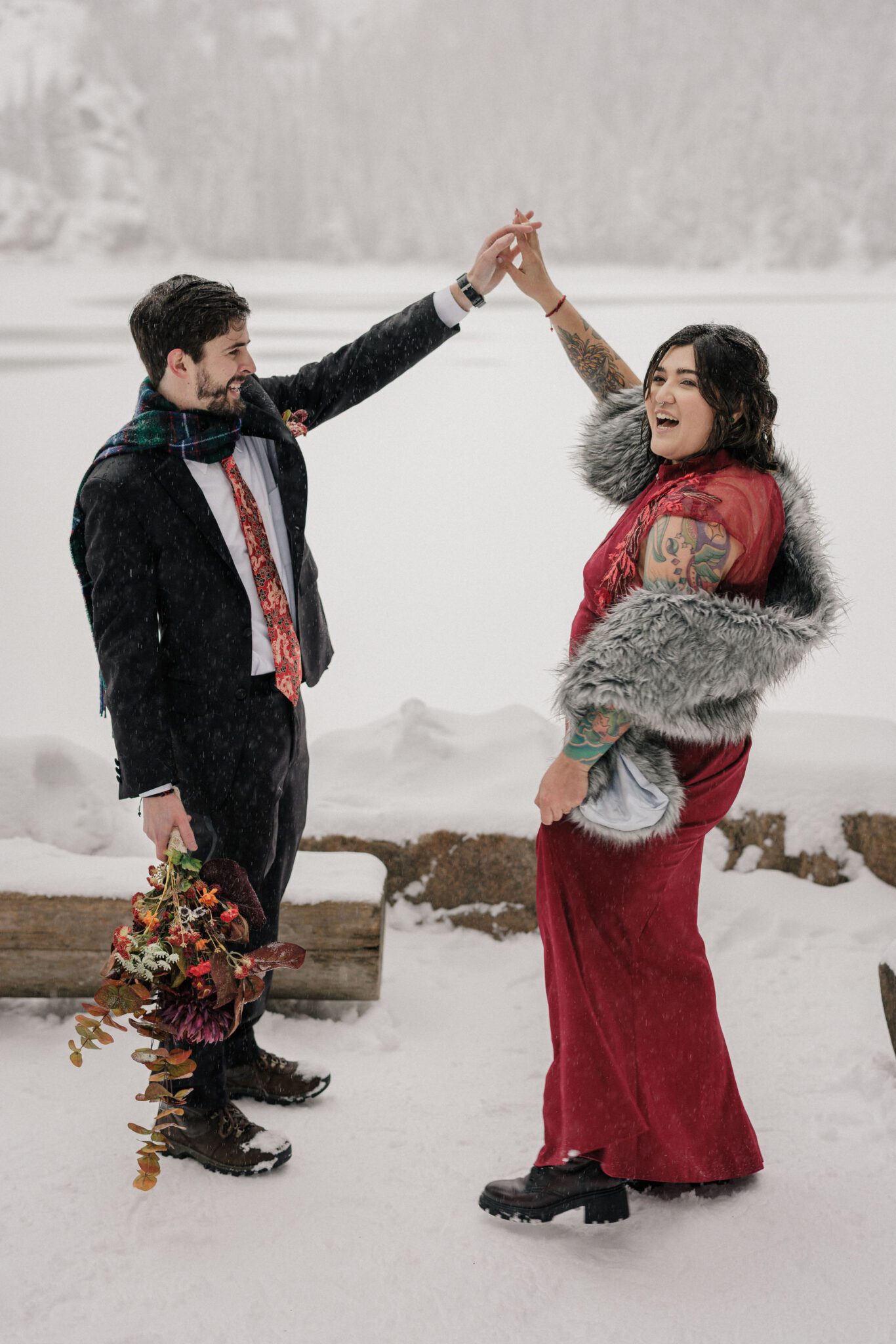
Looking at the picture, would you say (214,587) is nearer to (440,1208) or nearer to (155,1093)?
(155,1093)

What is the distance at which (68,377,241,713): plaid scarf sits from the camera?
1854 mm

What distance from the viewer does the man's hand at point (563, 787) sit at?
1.77 m

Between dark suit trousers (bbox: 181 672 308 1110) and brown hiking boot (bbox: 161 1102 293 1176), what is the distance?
0.03 m

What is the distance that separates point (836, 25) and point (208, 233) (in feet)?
12.1


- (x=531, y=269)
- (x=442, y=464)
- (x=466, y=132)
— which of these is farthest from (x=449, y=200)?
(x=531, y=269)

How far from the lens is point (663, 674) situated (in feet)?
5.36

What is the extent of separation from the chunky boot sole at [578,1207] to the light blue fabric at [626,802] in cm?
66

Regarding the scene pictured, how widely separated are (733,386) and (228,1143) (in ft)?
5.23

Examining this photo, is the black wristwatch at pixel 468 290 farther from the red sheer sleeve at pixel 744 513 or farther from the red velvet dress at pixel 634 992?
the red sheer sleeve at pixel 744 513

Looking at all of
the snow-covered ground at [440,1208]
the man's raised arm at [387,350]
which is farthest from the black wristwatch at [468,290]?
the snow-covered ground at [440,1208]

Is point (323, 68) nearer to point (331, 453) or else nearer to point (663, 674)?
point (331, 453)

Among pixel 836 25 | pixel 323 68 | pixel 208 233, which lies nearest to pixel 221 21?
pixel 323 68

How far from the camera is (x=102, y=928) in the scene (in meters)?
2.46

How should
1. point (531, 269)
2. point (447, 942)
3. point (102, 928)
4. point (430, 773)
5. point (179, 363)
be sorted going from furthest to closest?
point (430, 773), point (447, 942), point (102, 928), point (531, 269), point (179, 363)
